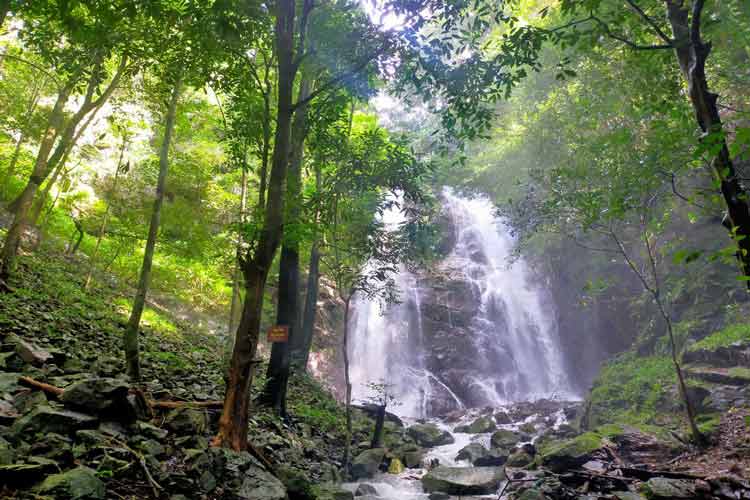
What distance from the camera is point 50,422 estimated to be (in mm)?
3756

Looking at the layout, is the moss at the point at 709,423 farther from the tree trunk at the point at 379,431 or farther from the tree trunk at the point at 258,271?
the tree trunk at the point at 258,271

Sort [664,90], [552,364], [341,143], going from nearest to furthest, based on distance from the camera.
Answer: [664,90] → [341,143] → [552,364]

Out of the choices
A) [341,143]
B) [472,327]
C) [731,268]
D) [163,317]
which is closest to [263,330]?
[163,317]

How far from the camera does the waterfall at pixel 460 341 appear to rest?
21250mm

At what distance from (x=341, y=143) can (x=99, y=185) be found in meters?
11.5

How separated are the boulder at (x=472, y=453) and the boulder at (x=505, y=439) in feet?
4.35

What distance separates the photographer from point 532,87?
20.2 metres

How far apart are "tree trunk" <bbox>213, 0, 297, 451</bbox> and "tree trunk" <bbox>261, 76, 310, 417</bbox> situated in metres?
1.02

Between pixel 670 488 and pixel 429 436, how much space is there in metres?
7.35

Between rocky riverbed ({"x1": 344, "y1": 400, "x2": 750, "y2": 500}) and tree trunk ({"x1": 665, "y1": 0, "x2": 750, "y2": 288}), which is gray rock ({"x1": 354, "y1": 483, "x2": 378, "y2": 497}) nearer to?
rocky riverbed ({"x1": 344, "y1": 400, "x2": 750, "y2": 500})

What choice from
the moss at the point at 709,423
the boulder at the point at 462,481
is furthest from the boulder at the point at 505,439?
the moss at the point at 709,423

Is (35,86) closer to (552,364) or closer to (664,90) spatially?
(664,90)

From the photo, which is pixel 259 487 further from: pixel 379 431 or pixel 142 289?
pixel 379 431

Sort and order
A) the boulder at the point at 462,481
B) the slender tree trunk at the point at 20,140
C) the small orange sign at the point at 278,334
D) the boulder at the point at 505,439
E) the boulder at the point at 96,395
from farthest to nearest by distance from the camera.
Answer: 1. the boulder at the point at 505,439
2. the slender tree trunk at the point at 20,140
3. the boulder at the point at 462,481
4. the small orange sign at the point at 278,334
5. the boulder at the point at 96,395
